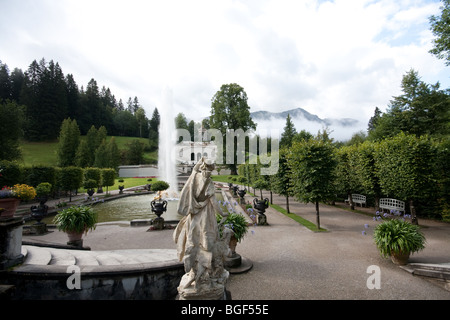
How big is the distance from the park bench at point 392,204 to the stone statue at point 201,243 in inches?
670

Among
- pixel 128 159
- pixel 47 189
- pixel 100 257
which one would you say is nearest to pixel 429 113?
pixel 100 257

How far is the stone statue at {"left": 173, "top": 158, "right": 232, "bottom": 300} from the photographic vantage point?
13.3 ft

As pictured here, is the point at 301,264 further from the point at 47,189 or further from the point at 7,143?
the point at 7,143

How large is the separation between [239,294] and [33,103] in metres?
90.3

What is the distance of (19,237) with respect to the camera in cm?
531

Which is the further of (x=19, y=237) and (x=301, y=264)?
(x=301, y=264)

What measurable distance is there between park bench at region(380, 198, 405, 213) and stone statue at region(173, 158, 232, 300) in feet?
55.8

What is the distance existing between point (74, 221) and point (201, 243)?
6776mm

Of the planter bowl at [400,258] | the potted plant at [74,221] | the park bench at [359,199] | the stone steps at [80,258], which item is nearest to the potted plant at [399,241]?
the planter bowl at [400,258]

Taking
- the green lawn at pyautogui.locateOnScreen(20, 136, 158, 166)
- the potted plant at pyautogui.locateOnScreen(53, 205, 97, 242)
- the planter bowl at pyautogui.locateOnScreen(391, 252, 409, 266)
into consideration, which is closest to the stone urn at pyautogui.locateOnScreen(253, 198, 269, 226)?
the planter bowl at pyautogui.locateOnScreen(391, 252, 409, 266)

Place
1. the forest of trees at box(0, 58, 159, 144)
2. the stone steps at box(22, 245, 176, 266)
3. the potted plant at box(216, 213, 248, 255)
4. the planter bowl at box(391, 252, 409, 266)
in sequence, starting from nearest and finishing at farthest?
1. the stone steps at box(22, 245, 176, 266)
2. the planter bowl at box(391, 252, 409, 266)
3. the potted plant at box(216, 213, 248, 255)
4. the forest of trees at box(0, 58, 159, 144)

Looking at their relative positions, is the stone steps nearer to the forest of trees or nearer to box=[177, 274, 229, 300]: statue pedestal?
box=[177, 274, 229, 300]: statue pedestal

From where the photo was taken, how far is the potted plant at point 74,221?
840 centimetres

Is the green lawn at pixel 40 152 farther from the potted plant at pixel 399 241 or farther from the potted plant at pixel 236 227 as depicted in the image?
the potted plant at pixel 399 241
